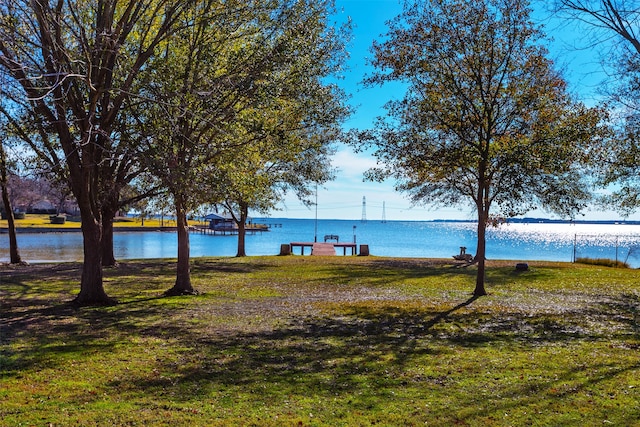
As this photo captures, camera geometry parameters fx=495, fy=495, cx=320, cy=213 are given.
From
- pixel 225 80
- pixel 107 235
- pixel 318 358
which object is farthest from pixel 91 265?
pixel 107 235

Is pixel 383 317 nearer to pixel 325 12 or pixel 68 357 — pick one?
pixel 68 357

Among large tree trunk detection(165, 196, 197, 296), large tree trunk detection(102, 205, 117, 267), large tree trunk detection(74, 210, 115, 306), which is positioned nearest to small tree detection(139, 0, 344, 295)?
large tree trunk detection(165, 196, 197, 296)

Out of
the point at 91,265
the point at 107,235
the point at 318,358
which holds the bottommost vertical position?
the point at 318,358

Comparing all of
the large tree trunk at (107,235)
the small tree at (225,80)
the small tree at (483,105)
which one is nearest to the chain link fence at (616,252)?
the small tree at (483,105)

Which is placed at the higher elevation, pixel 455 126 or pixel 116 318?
pixel 455 126

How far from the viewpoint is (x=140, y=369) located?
7.74 m

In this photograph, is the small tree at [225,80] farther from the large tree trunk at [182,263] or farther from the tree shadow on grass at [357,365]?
the tree shadow on grass at [357,365]

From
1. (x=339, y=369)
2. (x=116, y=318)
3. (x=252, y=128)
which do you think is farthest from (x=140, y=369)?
(x=252, y=128)

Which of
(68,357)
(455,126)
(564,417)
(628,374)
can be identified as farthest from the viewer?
(455,126)

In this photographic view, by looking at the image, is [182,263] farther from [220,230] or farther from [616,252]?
[220,230]

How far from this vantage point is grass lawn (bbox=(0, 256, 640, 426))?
19.5 feet

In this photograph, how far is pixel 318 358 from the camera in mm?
8641

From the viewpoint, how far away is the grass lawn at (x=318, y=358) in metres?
5.96

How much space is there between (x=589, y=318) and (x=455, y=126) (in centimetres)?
713
